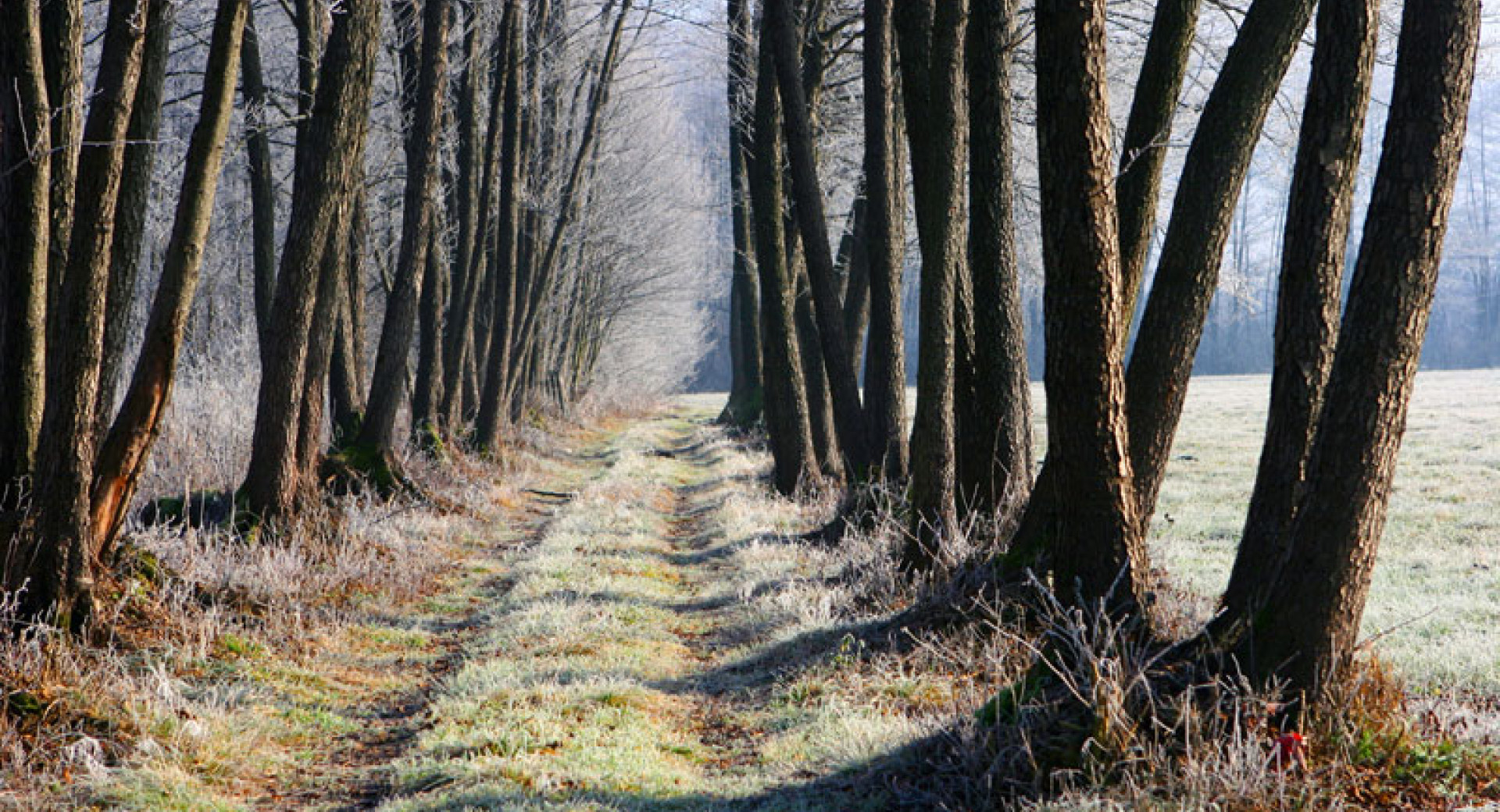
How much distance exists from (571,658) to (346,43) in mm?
4917

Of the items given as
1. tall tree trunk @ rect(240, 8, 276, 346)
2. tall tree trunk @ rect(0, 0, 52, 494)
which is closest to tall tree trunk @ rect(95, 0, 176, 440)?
→ tall tree trunk @ rect(0, 0, 52, 494)

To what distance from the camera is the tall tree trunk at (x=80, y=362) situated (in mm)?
5434

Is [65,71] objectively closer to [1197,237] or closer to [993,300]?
[993,300]

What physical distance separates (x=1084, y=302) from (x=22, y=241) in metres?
4.98

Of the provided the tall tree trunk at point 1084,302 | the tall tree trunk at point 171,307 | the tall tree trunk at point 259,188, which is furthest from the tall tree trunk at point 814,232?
the tall tree trunk at point 1084,302

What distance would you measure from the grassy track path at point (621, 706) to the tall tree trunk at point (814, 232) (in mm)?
1762

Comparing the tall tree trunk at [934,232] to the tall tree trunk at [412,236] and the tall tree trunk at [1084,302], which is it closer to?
the tall tree trunk at [1084,302]

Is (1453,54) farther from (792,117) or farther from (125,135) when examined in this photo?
(792,117)

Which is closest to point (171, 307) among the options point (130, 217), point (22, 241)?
point (130, 217)

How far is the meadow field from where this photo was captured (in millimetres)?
7023

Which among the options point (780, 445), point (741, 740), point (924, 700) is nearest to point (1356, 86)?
point (924, 700)

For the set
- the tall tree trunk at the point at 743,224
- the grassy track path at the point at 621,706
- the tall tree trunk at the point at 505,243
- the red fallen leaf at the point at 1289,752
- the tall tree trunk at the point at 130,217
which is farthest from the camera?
the tall tree trunk at the point at 743,224

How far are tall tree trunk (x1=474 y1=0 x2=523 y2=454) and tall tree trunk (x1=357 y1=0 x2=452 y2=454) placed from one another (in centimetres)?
354

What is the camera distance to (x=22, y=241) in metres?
5.81
